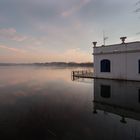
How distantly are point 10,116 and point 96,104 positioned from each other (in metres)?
4.85

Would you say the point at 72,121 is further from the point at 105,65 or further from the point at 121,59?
the point at 105,65

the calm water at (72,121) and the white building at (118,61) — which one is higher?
the white building at (118,61)

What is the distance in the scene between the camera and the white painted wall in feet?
58.9

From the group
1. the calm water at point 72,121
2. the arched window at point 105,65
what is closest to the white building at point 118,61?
the arched window at point 105,65

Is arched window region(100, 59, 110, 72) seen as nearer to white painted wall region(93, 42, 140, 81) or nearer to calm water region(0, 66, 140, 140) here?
white painted wall region(93, 42, 140, 81)

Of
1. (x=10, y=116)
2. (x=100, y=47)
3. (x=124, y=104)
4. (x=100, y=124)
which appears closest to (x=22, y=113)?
(x=10, y=116)

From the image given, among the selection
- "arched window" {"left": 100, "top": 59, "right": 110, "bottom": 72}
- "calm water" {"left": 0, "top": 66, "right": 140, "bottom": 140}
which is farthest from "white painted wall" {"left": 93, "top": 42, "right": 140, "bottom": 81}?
"calm water" {"left": 0, "top": 66, "right": 140, "bottom": 140}

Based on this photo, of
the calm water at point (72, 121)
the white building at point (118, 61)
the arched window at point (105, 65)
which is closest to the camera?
the calm water at point (72, 121)

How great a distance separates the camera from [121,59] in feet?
62.7

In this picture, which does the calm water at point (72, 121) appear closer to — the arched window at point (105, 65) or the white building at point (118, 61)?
the white building at point (118, 61)

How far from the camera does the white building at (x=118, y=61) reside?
58.9 feet

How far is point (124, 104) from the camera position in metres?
8.99

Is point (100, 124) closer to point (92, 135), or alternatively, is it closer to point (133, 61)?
point (92, 135)

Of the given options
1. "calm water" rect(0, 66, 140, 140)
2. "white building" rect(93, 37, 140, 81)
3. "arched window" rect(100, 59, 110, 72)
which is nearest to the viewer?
"calm water" rect(0, 66, 140, 140)
